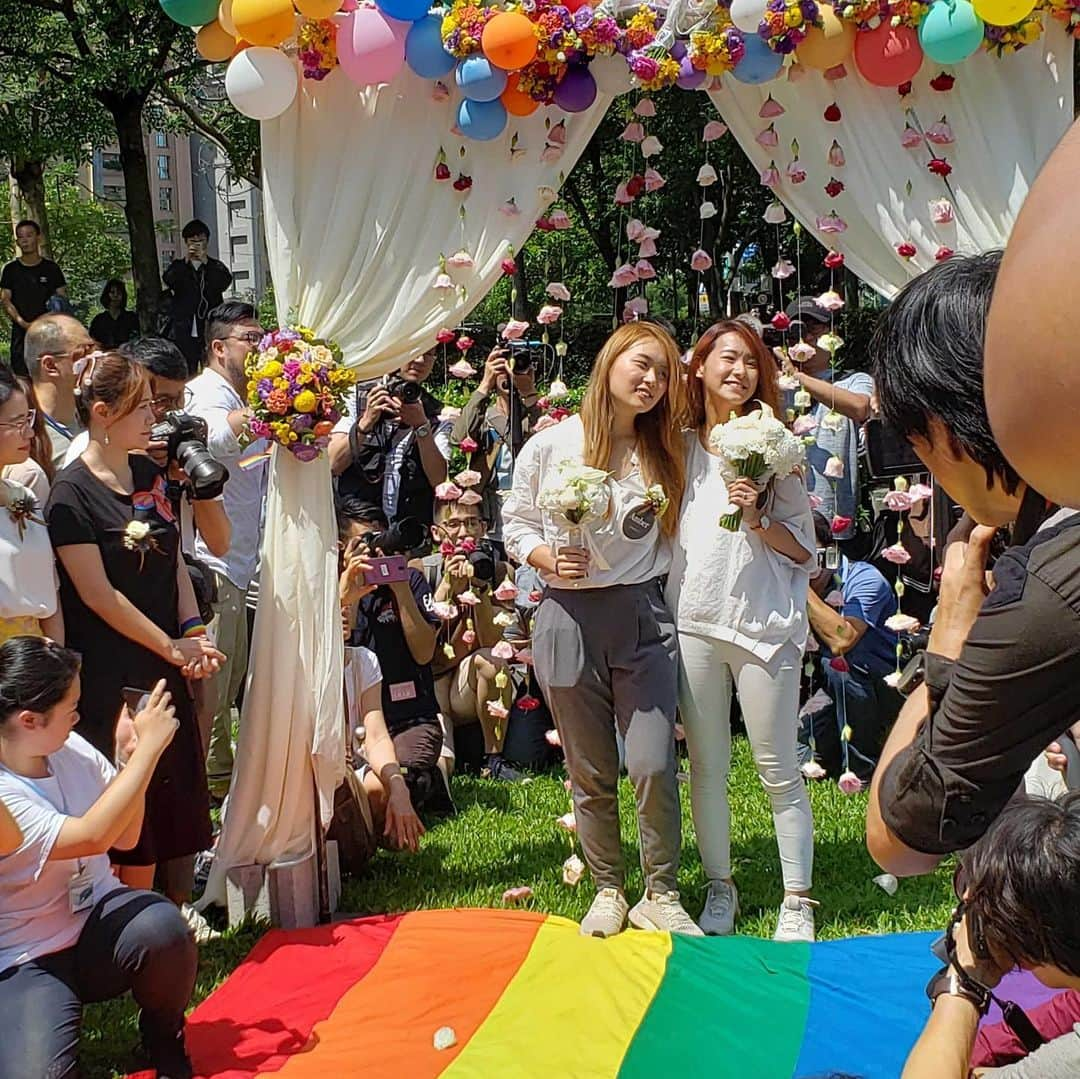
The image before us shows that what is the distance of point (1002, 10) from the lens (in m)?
3.88

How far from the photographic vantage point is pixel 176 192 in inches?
1889

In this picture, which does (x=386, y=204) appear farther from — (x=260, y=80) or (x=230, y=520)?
(x=230, y=520)

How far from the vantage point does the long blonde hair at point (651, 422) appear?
164 inches

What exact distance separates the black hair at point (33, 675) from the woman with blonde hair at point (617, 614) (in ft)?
5.05

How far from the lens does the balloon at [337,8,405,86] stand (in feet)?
12.9

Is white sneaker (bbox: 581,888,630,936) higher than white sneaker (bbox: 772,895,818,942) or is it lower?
higher

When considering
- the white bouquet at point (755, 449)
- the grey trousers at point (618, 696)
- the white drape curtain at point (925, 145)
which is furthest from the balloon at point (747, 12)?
the grey trousers at point (618, 696)

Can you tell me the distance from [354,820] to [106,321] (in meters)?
7.74

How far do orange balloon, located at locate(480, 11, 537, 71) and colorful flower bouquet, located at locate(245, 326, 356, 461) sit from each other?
1054mm

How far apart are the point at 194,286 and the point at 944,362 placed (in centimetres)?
1029

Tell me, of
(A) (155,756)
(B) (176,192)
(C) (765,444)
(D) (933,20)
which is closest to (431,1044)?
(A) (155,756)

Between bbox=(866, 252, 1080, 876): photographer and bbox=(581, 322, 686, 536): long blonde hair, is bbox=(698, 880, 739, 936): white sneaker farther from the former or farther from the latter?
bbox=(866, 252, 1080, 876): photographer

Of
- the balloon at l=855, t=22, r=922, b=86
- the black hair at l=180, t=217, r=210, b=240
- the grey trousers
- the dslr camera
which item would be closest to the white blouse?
the dslr camera

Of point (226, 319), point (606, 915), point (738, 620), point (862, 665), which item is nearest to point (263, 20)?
point (226, 319)
